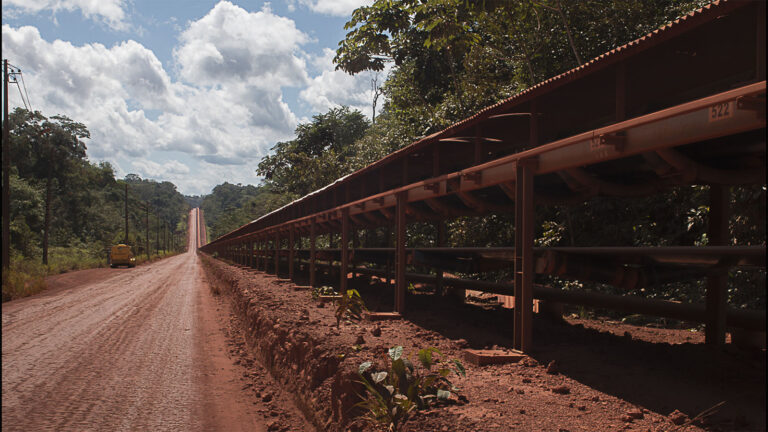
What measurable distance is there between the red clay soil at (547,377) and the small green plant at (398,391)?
119mm

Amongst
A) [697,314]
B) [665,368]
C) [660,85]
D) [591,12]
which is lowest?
[665,368]

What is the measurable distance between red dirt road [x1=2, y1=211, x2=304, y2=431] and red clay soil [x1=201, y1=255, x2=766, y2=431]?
2.96 feet

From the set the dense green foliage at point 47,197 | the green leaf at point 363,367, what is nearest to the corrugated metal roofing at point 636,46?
the green leaf at point 363,367

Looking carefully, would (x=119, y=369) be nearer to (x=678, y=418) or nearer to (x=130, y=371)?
(x=130, y=371)

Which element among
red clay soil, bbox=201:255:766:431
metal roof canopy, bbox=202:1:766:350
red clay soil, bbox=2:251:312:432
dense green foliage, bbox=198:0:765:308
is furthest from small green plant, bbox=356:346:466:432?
dense green foliage, bbox=198:0:765:308

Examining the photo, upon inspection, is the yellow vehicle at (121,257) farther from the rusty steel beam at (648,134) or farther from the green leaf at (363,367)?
the rusty steel beam at (648,134)

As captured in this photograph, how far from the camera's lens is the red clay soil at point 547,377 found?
3.95m

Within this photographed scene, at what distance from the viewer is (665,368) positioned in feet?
17.7

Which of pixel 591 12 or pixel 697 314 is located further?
pixel 591 12

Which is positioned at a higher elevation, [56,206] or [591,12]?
[591,12]

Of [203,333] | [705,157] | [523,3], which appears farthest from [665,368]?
[523,3]

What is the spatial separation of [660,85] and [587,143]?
7.84ft

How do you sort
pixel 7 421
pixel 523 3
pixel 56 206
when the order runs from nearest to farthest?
1. pixel 7 421
2. pixel 56 206
3. pixel 523 3

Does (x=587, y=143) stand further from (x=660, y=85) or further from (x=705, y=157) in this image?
(x=660, y=85)
